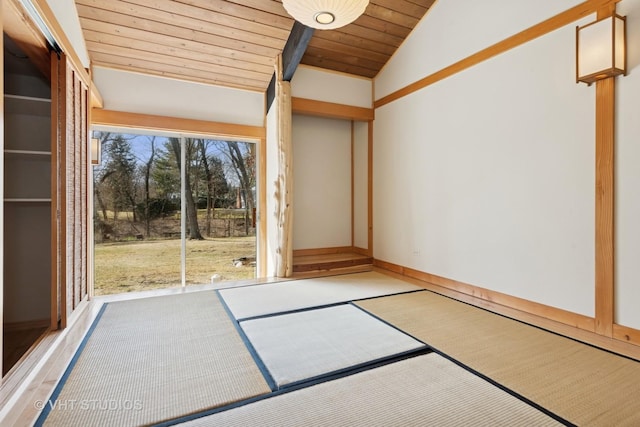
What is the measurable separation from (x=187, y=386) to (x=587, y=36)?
348cm

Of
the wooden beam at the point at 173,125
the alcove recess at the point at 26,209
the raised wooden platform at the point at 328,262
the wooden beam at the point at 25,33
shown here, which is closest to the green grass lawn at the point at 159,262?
the raised wooden platform at the point at 328,262

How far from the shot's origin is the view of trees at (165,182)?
13.3ft

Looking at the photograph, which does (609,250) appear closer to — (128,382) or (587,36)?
(587,36)

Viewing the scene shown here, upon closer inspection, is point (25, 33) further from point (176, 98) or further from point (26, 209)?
point (176, 98)

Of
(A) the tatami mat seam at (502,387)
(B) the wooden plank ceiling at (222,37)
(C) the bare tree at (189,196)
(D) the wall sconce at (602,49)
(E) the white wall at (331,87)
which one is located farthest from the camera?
(E) the white wall at (331,87)

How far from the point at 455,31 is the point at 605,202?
2338mm

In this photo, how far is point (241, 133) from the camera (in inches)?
177

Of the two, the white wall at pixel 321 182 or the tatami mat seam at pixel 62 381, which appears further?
the white wall at pixel 321 182

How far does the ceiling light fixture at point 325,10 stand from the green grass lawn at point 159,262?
121 inches

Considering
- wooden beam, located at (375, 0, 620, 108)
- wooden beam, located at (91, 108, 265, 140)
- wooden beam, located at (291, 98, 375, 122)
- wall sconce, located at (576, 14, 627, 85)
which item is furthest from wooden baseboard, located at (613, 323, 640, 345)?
wooden beam, located at (91, 108, 265, 140)

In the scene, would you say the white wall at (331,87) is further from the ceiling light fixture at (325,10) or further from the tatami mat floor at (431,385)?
the tatami mat floor at (431,385)

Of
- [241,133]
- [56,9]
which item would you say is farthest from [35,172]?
[241,133]

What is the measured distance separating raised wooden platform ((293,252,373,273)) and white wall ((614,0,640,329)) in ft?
9.50

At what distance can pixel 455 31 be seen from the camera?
3.55 metres
